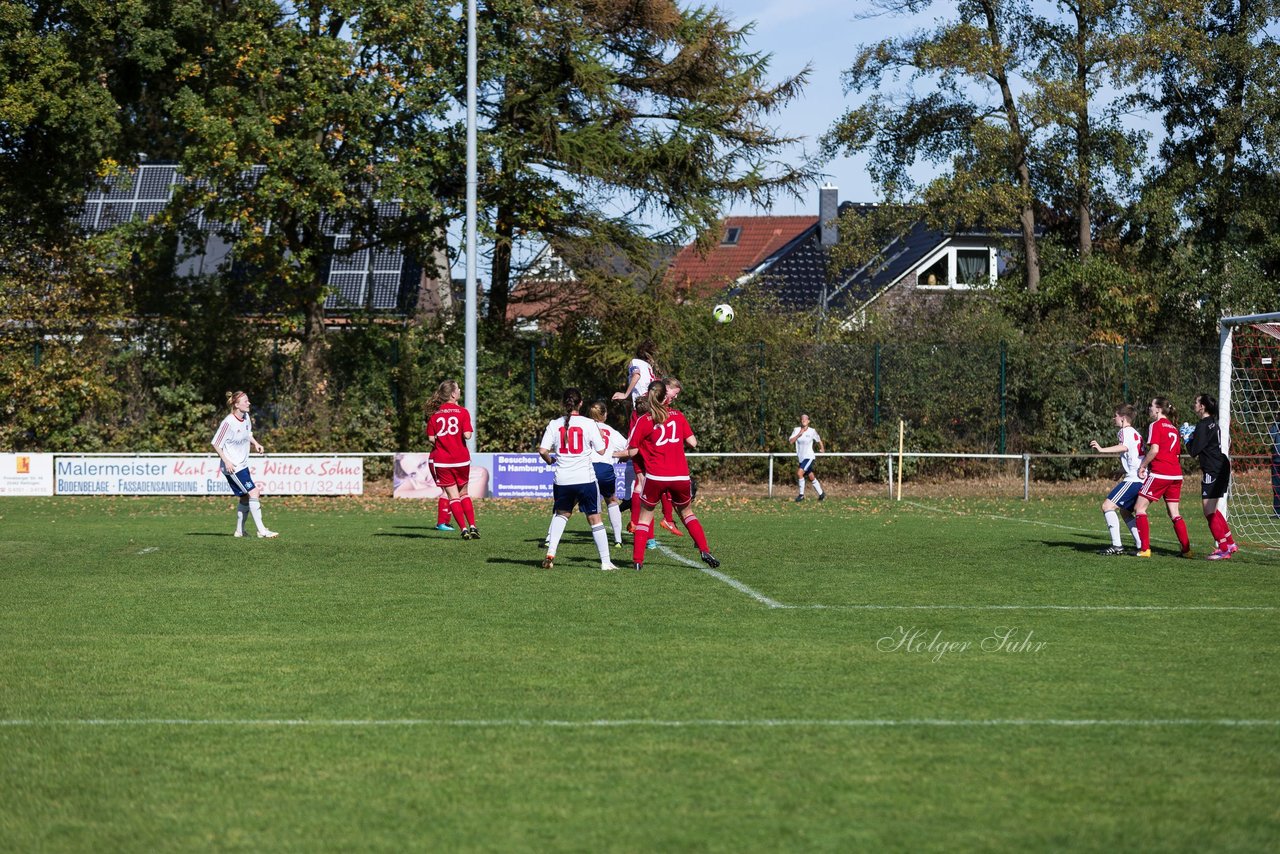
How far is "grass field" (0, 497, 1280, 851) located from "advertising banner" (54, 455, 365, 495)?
37.2 ft

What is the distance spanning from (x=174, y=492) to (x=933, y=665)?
19.7 meters

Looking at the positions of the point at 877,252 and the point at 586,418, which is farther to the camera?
the point at 877,252

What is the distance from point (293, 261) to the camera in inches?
1117

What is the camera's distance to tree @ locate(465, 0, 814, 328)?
95.3 feet

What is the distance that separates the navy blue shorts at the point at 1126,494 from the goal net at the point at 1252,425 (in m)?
1.10

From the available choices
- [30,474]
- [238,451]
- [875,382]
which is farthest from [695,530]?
[875,382]

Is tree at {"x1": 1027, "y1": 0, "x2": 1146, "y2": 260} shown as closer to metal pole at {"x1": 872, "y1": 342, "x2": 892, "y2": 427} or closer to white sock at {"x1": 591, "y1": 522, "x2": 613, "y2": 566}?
metal pole at {"x1": 872, "y1": 342, "x2": 892, "y2": 427}

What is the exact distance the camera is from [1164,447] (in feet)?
49.4

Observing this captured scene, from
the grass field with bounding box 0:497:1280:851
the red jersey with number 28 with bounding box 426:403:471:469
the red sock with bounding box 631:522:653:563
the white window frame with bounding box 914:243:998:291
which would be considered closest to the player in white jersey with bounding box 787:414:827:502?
the red jersey with number 28 with bounding box 426:403:471:469

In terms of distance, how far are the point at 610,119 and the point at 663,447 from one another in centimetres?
1869

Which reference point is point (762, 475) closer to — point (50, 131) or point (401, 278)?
point (401, 278)

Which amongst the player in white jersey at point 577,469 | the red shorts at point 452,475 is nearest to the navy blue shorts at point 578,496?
the player in white jersey at point 577,469

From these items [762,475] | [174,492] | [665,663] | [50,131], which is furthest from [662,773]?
[50,131]

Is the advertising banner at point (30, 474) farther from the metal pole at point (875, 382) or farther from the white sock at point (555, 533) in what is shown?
the metal pole at point (875, 382)
